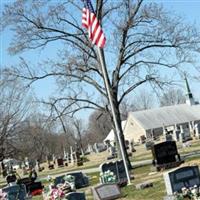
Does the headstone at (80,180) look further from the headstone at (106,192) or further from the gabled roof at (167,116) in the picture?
the gabled roof at (167,116)

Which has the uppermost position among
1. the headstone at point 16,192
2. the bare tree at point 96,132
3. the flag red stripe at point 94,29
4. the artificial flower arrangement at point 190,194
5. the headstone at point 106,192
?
the bare tree at point 96,132

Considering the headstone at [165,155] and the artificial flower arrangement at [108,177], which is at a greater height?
the headstone at [165,155]

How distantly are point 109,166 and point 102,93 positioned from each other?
8517 mm

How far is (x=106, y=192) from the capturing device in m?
14.7

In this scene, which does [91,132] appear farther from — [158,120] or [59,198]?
[59,198]

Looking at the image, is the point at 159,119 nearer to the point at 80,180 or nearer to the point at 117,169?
the point at 80,180

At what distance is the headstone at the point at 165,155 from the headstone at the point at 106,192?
7.34 metres

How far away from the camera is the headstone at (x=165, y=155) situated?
22.5 m

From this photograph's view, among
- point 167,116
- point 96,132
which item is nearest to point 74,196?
point 167,116

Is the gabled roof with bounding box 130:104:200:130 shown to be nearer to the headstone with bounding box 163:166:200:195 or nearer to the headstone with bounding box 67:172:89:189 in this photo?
the headstone with bounding box 67:172:89:189

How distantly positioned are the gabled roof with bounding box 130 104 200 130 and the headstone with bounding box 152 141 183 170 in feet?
201

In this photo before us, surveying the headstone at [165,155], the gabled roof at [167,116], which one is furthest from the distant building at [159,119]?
the headstone at [165,155]

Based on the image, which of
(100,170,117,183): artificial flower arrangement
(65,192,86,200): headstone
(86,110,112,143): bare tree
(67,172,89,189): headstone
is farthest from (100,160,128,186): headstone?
(86,110,112,143): bare tree

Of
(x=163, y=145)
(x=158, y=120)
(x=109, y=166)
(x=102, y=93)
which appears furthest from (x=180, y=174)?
(x=158, y=120)
